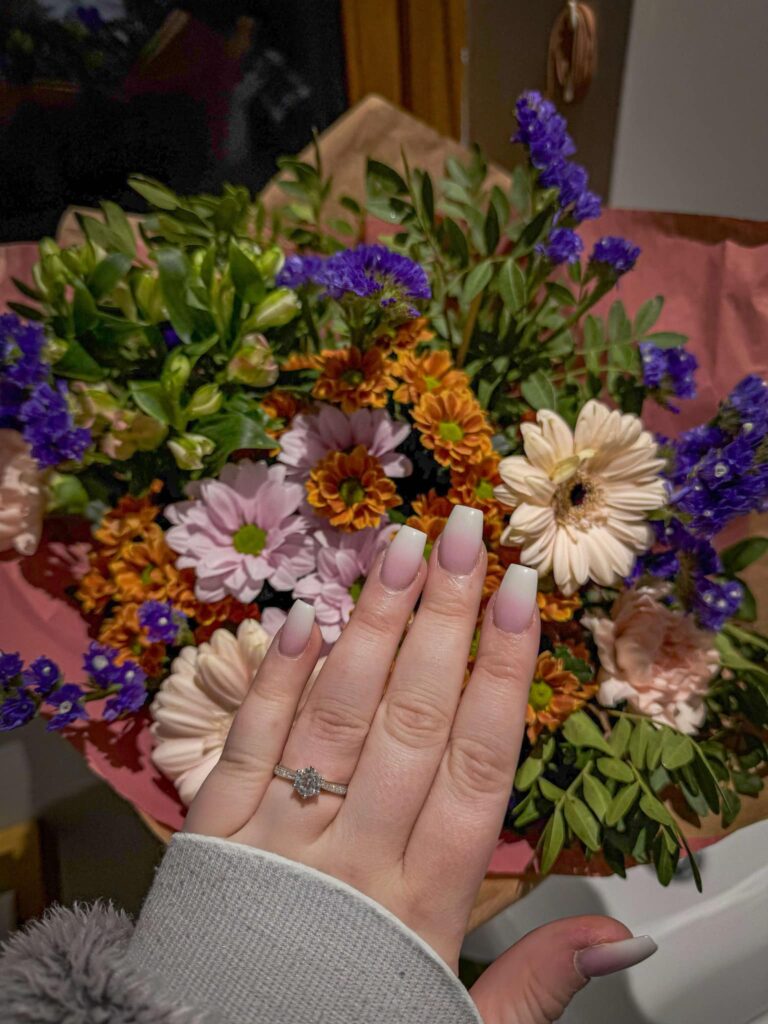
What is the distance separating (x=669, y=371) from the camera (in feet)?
1.90

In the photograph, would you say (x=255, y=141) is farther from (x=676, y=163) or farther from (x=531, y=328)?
(x=531, y=328)

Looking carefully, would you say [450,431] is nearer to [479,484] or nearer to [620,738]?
[479,484]

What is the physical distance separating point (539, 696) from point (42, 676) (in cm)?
37

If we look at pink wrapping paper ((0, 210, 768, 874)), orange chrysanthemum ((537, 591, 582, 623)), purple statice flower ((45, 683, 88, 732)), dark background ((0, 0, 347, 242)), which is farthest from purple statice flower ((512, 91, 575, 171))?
dark background ((0, 0, 347, 242))

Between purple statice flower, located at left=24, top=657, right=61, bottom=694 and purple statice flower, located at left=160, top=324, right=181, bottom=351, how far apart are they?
258 millimetres

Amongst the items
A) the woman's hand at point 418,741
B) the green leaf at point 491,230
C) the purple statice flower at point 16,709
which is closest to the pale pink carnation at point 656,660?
the woman's hand at point 418,741

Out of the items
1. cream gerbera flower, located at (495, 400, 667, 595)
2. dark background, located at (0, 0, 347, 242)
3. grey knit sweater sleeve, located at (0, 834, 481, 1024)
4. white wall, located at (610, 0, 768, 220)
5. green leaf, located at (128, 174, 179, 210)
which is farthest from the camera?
dark background, located at (0, 0, 347, 242)

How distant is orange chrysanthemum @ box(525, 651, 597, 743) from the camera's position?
1.72ft

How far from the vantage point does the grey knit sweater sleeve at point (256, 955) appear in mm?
381

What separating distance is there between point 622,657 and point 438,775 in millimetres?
179

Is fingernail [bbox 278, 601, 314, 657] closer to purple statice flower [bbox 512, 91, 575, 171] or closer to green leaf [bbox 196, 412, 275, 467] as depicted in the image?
green leaf [bbox 196, 412, 275, 467]

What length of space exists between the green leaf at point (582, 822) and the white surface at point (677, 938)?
43 cm

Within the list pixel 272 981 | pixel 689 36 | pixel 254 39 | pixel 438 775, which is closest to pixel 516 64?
pixel 689 36

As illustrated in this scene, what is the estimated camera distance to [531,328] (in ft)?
1.98
